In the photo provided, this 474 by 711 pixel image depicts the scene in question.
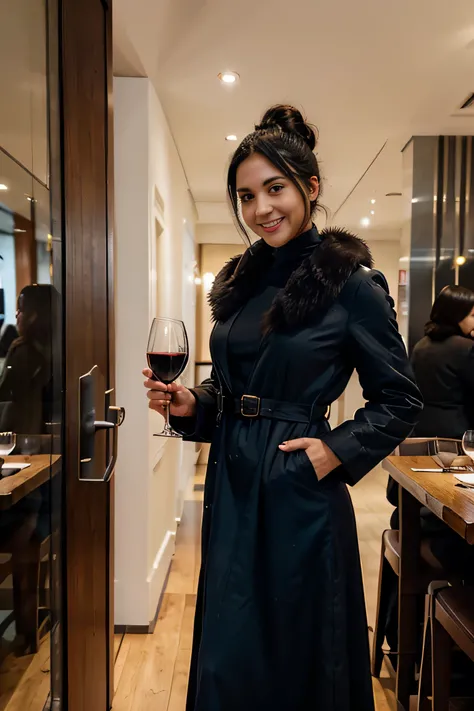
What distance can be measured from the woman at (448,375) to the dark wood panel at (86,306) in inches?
60.1

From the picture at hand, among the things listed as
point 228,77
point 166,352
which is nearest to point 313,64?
point 228,77

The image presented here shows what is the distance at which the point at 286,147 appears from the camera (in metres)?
1.13

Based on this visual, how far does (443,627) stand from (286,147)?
1284 mm

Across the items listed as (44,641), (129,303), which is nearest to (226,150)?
(129,303)

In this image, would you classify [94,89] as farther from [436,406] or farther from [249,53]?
[436,406]

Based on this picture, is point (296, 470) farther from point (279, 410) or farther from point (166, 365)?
point (166, 365)

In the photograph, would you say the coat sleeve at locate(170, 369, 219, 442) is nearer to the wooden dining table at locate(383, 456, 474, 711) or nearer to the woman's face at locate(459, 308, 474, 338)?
the wooden dining table at locate(383, 456, 474, 711)

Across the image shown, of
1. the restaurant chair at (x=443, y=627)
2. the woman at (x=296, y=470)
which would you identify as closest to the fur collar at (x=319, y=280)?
the woman at (x=296, y=470)

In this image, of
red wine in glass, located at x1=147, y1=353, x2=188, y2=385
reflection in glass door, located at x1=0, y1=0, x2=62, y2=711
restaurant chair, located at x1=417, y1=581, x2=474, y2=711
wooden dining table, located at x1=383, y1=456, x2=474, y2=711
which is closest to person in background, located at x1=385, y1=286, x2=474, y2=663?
wooden dining table, located at x1=383, y1=456, x2=474, y2=711

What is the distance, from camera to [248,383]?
115 centimetres

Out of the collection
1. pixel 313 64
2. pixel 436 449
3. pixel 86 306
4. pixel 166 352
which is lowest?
pixel 436 449

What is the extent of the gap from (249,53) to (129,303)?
119 cm

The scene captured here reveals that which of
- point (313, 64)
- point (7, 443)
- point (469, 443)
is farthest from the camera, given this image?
point (313, 64)

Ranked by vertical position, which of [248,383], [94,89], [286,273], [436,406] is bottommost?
[436,406]
